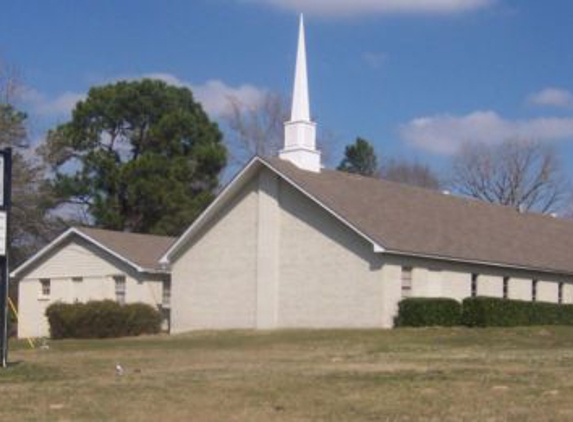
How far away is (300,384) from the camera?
1683 centimetres

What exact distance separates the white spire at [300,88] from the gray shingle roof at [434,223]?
7.68ft

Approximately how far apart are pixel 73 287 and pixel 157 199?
54.3ft

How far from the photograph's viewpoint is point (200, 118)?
221 feet

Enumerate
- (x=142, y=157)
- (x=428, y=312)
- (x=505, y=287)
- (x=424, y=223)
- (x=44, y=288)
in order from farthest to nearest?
(x=142, y=157), (x=44, y=288), (x=505, y=287), (x=424, y=223), (x=428, y=312)

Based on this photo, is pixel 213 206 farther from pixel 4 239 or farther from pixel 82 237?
pixel 4 239

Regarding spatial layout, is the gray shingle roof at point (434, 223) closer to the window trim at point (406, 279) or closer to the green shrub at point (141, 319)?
the window trim at point (406, 279)

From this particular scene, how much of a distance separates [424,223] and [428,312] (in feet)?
16.4

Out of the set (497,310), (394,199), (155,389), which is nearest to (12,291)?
(394,199)

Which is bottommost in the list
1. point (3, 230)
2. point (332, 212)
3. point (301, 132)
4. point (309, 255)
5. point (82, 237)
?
point (309, 255)

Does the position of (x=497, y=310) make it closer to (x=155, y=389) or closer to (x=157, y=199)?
(x=155, y=389)

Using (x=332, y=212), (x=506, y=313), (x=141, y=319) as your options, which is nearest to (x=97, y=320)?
(x=141, y=319)

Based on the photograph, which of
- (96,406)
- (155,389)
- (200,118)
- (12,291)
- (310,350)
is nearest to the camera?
(96,406)

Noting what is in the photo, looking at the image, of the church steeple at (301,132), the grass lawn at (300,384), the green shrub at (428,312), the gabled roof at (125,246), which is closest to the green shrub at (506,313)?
the green shrub at (428,312)

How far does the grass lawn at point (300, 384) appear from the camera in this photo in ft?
45.0
